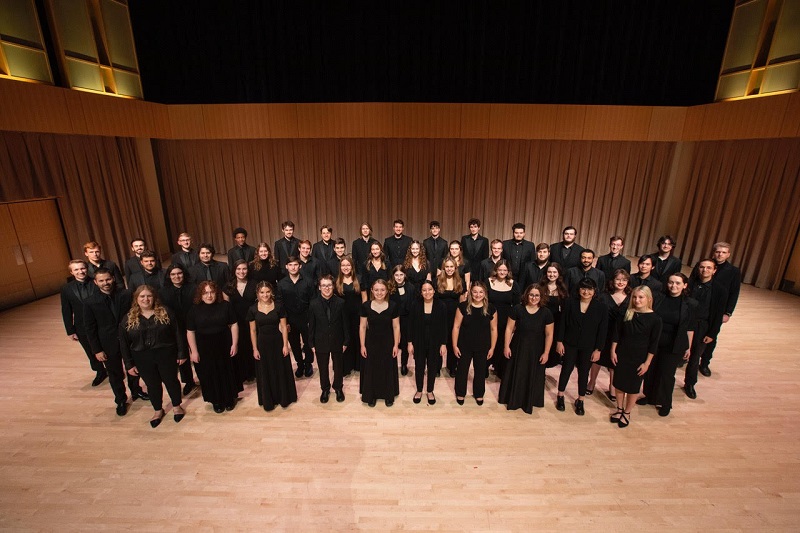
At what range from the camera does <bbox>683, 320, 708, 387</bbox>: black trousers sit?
4004mm

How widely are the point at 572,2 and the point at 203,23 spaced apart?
885 centimetres

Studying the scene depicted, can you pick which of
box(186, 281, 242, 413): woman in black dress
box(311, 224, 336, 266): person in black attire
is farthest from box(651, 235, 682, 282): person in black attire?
box(186, 281, 242, 413): woman in black dress

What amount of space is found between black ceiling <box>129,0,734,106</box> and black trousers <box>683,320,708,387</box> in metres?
7.20

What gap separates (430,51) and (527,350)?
8.19 metres

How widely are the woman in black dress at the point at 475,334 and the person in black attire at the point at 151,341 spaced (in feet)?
9.01

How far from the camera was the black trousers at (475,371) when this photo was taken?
12.5ft

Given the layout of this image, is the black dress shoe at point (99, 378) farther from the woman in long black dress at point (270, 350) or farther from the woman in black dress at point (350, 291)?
the woman in black dress at point (350, 291)

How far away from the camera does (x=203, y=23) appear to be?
8961mm

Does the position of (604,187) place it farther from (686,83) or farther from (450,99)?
(450,99)

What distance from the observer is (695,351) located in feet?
13.4

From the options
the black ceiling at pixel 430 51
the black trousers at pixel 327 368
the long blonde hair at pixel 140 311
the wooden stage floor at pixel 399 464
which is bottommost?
the wooden stage floor at pixel 399 464

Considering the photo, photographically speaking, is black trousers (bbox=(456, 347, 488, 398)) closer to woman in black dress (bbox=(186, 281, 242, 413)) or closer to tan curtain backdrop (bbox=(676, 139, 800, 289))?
woman in black dress (bbox=(186, 281, 242, 413))

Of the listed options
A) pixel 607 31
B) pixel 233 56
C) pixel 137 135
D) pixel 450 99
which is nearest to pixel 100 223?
pixel 137 135

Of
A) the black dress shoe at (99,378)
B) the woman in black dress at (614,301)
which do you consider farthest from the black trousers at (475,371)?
the black dress shoe at (99,378)
